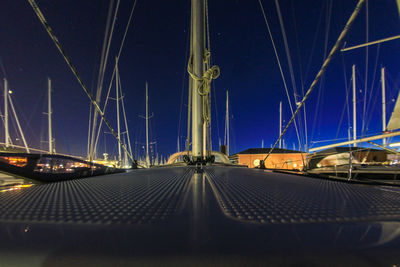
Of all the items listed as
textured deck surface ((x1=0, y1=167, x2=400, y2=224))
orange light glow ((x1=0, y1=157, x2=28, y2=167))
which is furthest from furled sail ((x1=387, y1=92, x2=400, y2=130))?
orange light glow ((x1=0, y1=157, x2=28, y2=167))

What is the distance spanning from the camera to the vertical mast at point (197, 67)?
11.9 feet

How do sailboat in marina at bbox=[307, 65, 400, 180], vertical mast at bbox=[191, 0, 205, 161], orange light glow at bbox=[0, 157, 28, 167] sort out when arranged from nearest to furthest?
orange light glow at bbox=[0, 157, 28, 167]
sailboat in marina at bbox=[307, 65, 400, 180]
vertical mast at bbox=[191, 0, 205, 161]

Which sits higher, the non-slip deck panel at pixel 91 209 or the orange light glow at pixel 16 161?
the orange light glow at pixel 16 161

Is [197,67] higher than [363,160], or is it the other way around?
[197,67]

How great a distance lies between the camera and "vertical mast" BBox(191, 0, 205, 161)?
3.62 m

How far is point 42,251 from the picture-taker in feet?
1.57

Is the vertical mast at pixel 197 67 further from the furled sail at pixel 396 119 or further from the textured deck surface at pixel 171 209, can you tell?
the furled sail at pixel 396 119

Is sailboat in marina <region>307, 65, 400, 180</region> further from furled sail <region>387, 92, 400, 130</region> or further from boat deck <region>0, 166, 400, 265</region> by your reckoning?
boat deck <region>0, 166, 400, 265</region>

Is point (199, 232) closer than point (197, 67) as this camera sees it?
Yes

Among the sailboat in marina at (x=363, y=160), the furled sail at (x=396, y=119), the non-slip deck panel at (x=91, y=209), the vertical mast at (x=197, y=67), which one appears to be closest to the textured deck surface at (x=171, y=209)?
the non-slip deck panel at (x=91, y=209)

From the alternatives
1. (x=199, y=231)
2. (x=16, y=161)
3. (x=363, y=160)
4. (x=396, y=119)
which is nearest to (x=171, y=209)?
(x=199, y=231)

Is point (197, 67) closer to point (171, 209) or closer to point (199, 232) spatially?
point (171, 209)

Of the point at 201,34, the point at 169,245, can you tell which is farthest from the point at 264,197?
the point at 201,34

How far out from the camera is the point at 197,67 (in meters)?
3.71
